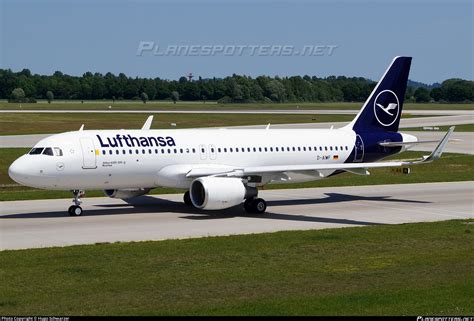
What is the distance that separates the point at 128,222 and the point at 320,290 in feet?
47.6

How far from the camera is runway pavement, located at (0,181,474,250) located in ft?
102

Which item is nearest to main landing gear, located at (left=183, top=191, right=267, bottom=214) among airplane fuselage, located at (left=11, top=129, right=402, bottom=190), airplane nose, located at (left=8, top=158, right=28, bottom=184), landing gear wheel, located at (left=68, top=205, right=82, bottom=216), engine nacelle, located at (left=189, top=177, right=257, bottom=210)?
engine nacelle, located at (left=189, top=177, right=257, bottom=210)

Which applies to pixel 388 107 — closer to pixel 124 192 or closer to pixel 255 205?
pixel 255 205

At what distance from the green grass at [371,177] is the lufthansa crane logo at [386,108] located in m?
6.18

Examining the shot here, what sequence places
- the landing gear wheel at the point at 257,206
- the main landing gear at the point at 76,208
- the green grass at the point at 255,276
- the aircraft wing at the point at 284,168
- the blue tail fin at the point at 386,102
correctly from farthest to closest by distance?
1. the blue tail fin at the point at 386,102
2. the landing gear wheel at the point at 257,206
3. the aircraft wing at the point at 284,168
4. the main landing gear at the point at 76,208
5. the green grass at the point at 255,276

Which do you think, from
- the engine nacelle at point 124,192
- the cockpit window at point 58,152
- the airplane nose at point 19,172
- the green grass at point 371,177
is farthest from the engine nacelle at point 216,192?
the green grass at point 371,177

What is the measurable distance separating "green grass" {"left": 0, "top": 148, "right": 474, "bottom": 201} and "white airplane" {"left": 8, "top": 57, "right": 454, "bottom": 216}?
637 centimetres

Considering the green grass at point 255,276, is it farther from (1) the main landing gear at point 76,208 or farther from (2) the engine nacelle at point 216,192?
(1) the main landing gear at point 76,208

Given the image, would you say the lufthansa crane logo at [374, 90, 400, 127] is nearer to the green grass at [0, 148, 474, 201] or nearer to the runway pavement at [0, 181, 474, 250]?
the runway pavement at [0, 181, 474, 250]

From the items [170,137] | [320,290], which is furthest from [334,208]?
[320,290]

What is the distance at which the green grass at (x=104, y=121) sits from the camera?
10619cm

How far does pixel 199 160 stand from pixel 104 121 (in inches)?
3305

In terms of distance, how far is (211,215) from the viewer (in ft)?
120

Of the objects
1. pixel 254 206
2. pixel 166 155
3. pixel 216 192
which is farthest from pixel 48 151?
pixel 254 206
